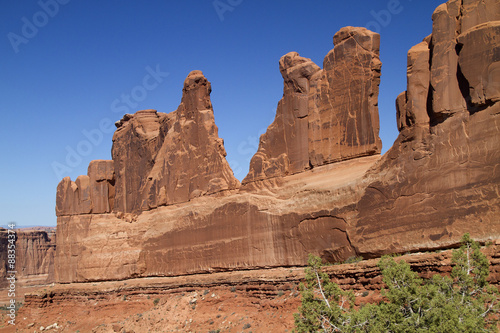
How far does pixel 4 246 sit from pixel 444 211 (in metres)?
73.0

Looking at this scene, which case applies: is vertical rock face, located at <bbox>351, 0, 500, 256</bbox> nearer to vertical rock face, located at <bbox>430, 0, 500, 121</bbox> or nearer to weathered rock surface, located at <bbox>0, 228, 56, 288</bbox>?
vertical rock face, located at <bbox>430, 0, 500, 121</bbox>

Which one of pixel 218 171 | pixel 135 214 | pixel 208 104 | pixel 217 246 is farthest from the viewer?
pixel 135 214

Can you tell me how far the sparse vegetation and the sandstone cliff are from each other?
8.53ft

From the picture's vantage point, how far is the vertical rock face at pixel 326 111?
65.8ft

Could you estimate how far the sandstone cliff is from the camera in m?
15.4

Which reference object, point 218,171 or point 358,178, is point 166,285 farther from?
point 358,178

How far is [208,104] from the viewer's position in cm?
2781

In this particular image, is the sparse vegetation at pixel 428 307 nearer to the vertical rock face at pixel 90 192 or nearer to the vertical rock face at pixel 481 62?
the vertical rock face at pixel 481 62

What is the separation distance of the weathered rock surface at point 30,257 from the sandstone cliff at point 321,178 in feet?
157

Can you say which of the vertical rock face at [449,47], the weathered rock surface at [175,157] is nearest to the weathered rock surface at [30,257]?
the weathered rock surface at [175,157]

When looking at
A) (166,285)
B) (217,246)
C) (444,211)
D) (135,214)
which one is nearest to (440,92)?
(444,211)

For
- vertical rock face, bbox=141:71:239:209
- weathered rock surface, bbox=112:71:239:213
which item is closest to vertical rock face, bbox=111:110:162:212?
weathered rock surface, bbox=112:71:239:213

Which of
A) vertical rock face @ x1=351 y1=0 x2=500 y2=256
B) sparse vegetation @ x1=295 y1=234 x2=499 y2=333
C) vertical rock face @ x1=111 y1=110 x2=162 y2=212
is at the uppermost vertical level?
vertical rock face @ x1=111 y1=110 x2=162 y2=212

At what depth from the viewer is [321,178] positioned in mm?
20750
